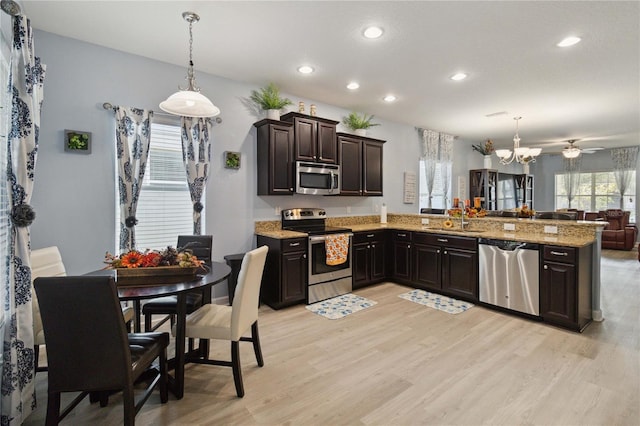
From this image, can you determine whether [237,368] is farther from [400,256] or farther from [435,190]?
[435,190]

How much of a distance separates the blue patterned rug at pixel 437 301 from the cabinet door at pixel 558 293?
83 centimetres

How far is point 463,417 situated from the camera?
1955 mm

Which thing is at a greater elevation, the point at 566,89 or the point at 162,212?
the point at 566,89

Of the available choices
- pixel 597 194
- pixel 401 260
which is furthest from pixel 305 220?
pixel 597 194

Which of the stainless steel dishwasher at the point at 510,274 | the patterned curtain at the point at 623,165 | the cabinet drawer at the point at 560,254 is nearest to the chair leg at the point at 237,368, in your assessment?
the stainless steel dishwasher at the point at 510,274

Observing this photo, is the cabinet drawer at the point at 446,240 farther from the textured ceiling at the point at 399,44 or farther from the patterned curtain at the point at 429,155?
the patterned curtain at the point at 429,155

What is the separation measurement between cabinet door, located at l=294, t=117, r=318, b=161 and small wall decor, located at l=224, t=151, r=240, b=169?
31.0 inches

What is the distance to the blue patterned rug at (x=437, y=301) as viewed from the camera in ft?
12.8

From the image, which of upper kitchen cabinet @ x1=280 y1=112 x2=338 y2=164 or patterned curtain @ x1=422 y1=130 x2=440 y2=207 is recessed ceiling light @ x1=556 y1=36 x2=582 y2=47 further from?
patterned curtain @ x1=422 y1=130 x2=440 y2=207

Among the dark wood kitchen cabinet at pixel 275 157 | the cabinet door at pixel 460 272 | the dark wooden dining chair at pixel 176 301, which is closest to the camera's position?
the dark wooden dining chair at pixel 176 301

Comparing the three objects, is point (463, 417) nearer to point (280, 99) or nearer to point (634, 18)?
point (634, 18)

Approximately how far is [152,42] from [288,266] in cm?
279

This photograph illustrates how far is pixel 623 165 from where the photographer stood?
8.90 metres

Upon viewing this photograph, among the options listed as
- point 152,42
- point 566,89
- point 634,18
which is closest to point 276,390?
point 152,42
